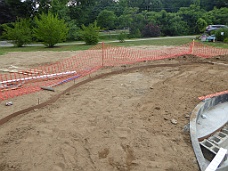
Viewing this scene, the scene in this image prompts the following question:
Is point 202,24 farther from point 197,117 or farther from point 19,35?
point 197,117

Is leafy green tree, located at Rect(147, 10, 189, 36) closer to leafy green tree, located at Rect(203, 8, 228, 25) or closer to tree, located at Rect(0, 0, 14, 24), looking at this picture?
leafy green tree, located at Rect(203, 8, 228, 25)

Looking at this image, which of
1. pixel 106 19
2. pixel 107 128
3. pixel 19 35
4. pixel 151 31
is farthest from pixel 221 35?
pixel 106 19

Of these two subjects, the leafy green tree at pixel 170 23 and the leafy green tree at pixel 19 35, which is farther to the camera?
the leafy green tree at pixel 170 23

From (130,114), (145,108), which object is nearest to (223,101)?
(145,108)

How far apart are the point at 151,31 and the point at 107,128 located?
25838 mm

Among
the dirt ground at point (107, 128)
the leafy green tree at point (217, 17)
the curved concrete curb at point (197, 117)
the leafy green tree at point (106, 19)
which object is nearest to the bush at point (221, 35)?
the dirt ground at point (107, 128)

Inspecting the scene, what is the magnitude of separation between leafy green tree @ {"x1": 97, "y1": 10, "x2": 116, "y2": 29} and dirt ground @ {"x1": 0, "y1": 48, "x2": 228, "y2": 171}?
26.2 m

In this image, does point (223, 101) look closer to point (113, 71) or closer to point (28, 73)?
point (113, 71)

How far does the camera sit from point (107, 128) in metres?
3.86

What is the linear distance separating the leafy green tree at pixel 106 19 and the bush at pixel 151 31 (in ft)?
18.9

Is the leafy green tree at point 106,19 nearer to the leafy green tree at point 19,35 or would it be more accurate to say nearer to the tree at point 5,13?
the tree at point 5,13

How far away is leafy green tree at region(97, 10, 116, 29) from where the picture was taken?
30.8 m

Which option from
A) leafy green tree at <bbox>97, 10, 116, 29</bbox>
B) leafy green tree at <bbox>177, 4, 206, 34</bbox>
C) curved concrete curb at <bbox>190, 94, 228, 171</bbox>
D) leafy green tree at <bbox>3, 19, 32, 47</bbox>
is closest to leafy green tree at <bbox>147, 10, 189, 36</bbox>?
leafy green tree at <bbox>177, 4, 206, 34</bbox>

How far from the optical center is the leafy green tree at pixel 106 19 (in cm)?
3078
